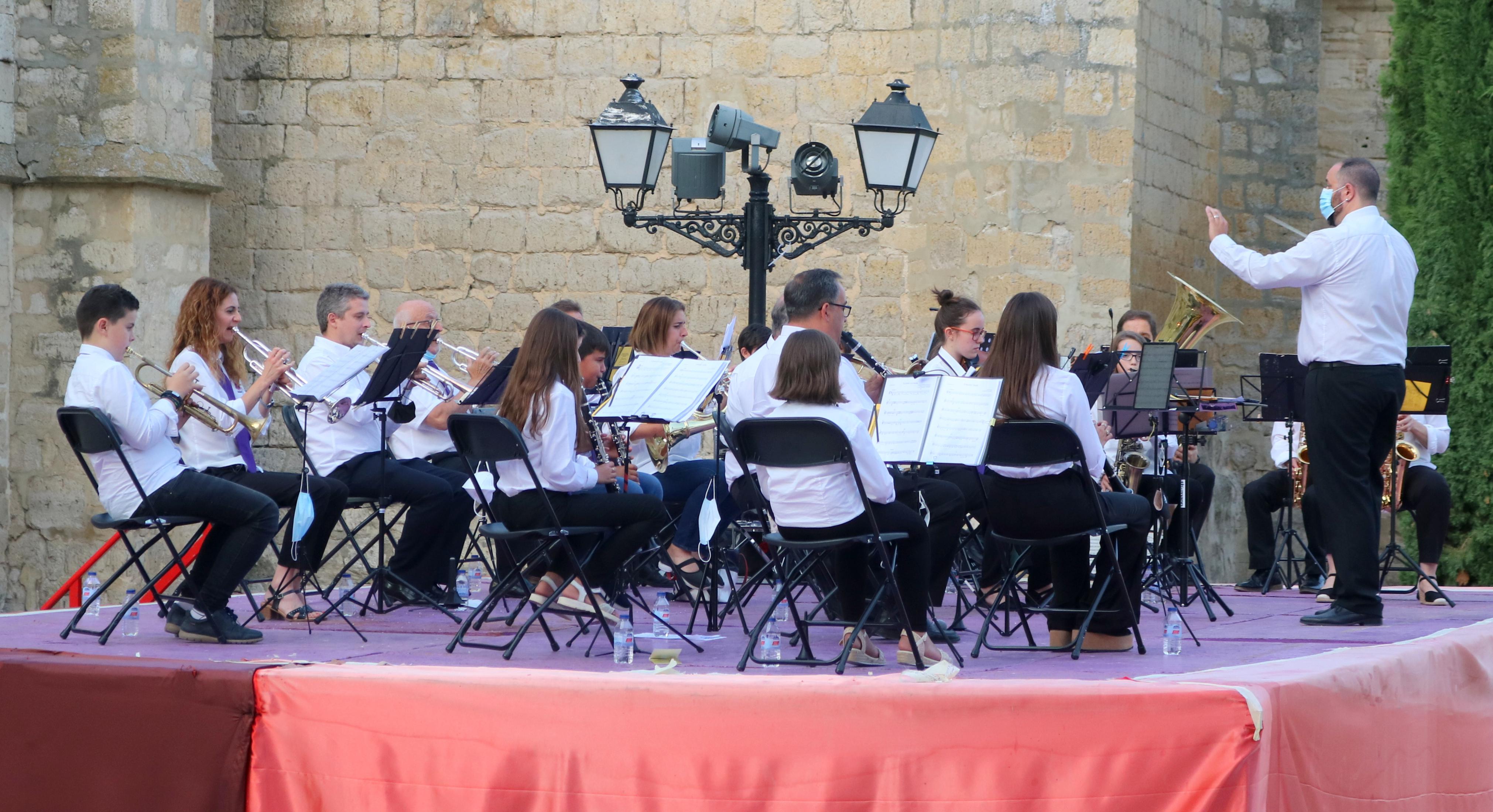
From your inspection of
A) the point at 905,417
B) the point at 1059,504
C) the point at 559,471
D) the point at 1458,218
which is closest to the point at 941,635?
the point at 1059,504

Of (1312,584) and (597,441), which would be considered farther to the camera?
(1312,584)

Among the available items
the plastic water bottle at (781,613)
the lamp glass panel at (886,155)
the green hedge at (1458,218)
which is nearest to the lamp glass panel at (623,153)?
the lamp glass panel at (886,155)

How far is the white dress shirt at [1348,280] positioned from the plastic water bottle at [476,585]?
12.2 feet

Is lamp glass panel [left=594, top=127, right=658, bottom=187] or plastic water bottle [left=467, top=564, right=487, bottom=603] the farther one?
plastic water bottle [left=467, top=564, right=487, bottom=603]

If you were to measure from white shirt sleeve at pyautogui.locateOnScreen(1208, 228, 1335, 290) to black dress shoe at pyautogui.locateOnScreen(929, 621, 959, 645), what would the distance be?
5.48 ft

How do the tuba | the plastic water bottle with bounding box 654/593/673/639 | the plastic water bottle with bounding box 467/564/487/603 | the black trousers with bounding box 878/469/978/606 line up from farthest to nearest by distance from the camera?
the plastic water bottle with bounding box 467/564/487/603, the tuba, the black trousers with bounding box 878/469/978/606, the plastic water bottle with bounding box 654/593/673/639

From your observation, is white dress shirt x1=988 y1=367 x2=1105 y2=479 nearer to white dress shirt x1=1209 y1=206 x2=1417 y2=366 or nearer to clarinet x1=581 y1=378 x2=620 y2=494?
white dress shirt x1=1209 y1=206 x2=1417 y2=366

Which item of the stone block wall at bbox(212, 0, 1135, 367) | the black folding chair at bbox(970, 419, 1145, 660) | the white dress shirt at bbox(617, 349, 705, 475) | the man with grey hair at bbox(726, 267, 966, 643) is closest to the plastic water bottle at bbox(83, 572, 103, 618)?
the white dress shirt at bbox(617, 349, 705, 475)

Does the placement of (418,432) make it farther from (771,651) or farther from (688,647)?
(771,651)

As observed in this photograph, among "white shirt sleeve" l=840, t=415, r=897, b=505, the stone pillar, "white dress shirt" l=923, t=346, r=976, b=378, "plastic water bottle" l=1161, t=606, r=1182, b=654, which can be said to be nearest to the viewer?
"white shirt sleeve" l=840, t=415, r=897, b=505

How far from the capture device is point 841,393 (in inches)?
206

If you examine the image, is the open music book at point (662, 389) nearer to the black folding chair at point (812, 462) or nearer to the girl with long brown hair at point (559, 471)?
the girl with long brown hair at point (559, 471)

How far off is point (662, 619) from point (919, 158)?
2.69 m

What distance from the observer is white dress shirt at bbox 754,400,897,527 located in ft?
16.8
